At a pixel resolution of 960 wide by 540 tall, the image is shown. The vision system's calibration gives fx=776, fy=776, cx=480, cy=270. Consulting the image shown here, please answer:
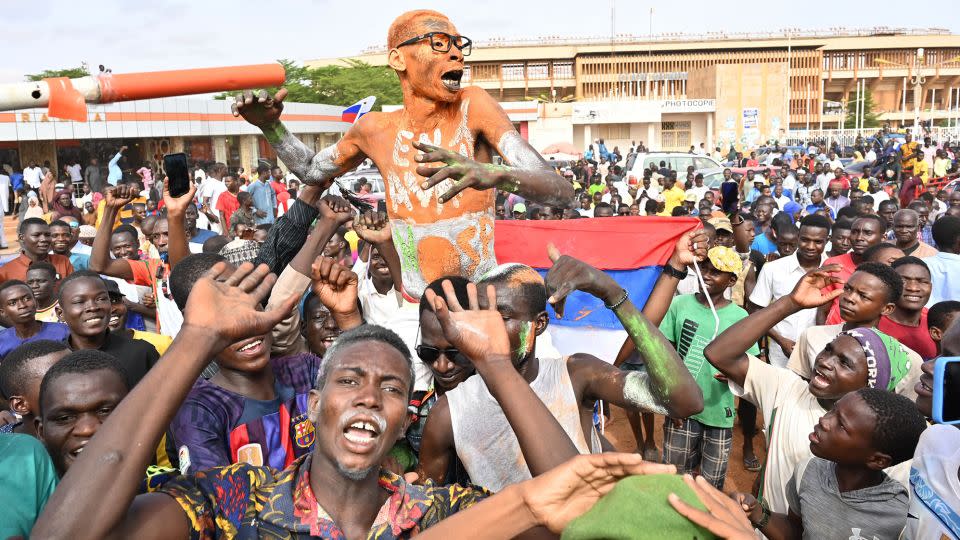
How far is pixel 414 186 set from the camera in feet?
10.5

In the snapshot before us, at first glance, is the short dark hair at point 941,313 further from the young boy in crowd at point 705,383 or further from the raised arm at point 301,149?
the raised arm at point 301,149

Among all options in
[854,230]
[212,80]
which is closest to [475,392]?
[212,80]

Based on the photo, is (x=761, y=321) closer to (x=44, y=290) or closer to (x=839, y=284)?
(x=839, y=284)

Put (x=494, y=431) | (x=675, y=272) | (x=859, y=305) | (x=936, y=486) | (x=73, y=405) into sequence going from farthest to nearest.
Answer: (x=859, y=305)
(x=675, y=272)
(x=494, y=431)
(x=73, y=405)
(x=936, y=486)

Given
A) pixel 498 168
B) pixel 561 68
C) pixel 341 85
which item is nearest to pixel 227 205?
pixel 498 168

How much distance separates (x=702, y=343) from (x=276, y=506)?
11.0 ft

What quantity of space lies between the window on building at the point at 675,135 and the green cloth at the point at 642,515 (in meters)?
52.9

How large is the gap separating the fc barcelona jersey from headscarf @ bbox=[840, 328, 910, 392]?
92.1 inches

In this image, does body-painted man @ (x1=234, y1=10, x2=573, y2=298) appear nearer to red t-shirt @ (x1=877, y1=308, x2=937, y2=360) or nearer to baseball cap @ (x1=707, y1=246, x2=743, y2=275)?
baseball cap @ (x1=707, y1=246, x2=743, y2=275)

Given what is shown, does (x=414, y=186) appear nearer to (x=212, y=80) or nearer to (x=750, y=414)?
(x=212, y=80)

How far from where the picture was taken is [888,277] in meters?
4.27

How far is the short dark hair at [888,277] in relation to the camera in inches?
167

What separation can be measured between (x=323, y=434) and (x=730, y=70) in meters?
58.4

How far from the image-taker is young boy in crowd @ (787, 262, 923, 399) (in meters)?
3.96
